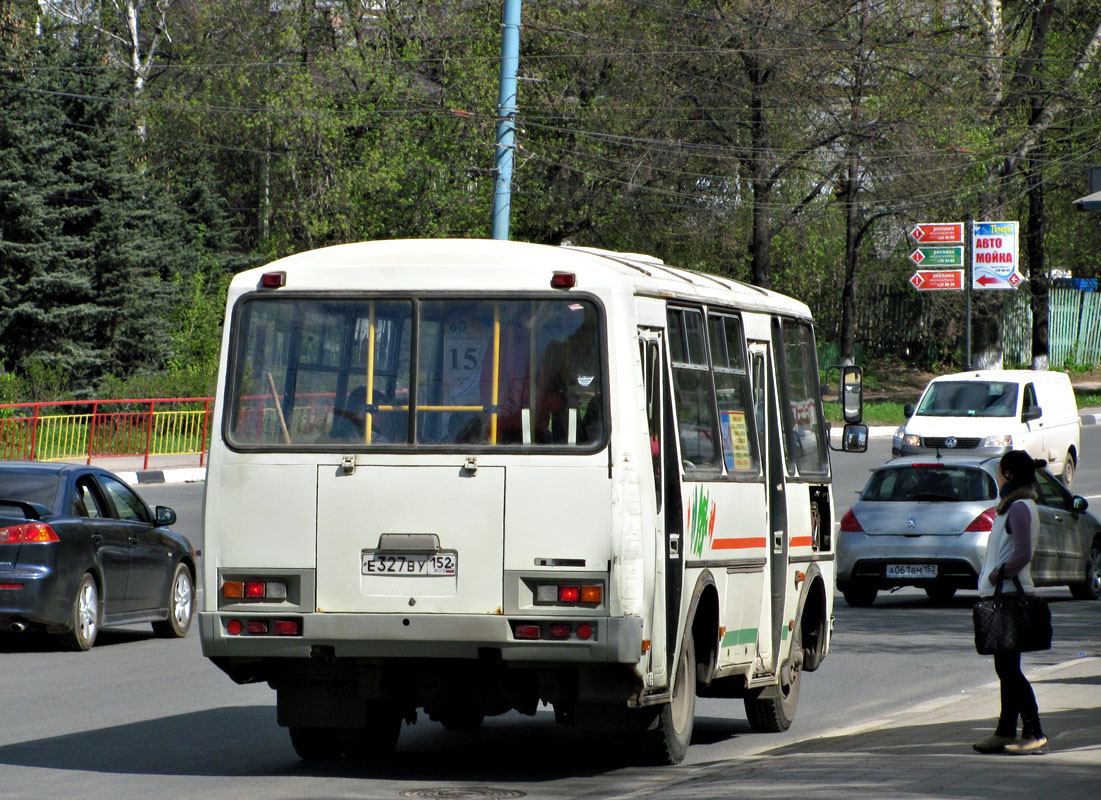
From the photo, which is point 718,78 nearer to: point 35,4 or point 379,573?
point 35,4

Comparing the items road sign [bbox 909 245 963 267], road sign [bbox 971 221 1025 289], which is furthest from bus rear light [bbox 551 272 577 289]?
road sign [bbox 971 221 1025 289]

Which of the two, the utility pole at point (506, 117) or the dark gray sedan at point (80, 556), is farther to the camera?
the utility pole at point (506, 117)

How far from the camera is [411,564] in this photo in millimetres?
8398

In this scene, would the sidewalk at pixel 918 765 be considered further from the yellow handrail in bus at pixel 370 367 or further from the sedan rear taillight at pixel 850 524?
the sedan rear taillight at pixel 850 524

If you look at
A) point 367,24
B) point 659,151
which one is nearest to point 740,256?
point 659,151

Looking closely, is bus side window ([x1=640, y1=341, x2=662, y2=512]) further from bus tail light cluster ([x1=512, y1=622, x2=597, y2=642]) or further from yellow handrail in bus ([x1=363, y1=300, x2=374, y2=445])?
yellow handrail in bus ([x1=363, y1=300, x2=374, y2=445])

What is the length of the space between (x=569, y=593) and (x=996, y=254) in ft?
120

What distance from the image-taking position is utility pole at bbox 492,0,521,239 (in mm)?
→ 22172

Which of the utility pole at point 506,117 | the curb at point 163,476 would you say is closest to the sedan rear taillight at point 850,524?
the utility pole at point 506,117

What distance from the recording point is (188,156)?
186ft

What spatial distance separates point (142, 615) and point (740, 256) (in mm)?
33009

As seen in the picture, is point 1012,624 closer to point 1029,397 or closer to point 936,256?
point 1029,397

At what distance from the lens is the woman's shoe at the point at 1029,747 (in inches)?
348

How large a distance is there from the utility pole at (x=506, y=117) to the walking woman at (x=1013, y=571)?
13.4 meters
